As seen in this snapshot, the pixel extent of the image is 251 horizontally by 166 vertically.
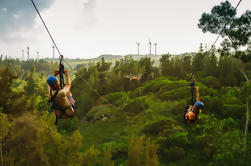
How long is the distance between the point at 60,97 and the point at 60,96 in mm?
38

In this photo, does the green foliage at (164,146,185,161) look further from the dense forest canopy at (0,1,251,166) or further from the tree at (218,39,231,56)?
the tree at (218,39,231,56)

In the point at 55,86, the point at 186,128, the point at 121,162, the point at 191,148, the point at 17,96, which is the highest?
the point at 55,86

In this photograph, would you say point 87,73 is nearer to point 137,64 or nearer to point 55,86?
point 137,64

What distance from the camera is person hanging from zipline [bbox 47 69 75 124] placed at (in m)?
4.91

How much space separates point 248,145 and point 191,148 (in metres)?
5.55

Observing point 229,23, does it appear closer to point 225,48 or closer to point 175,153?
point 225,48

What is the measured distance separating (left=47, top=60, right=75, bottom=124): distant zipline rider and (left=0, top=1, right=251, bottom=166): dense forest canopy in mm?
5107

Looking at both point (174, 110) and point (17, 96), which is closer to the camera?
point (17, 96)

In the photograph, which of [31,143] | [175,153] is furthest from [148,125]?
[31,143]

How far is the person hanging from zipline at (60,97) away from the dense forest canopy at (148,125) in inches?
201

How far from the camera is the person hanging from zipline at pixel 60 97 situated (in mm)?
4914

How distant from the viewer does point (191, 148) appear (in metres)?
21.2

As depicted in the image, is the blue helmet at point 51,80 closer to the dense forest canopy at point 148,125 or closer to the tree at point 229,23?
the dense forest canopy at point 148,125

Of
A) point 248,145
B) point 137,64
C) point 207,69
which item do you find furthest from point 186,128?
point 137,64
